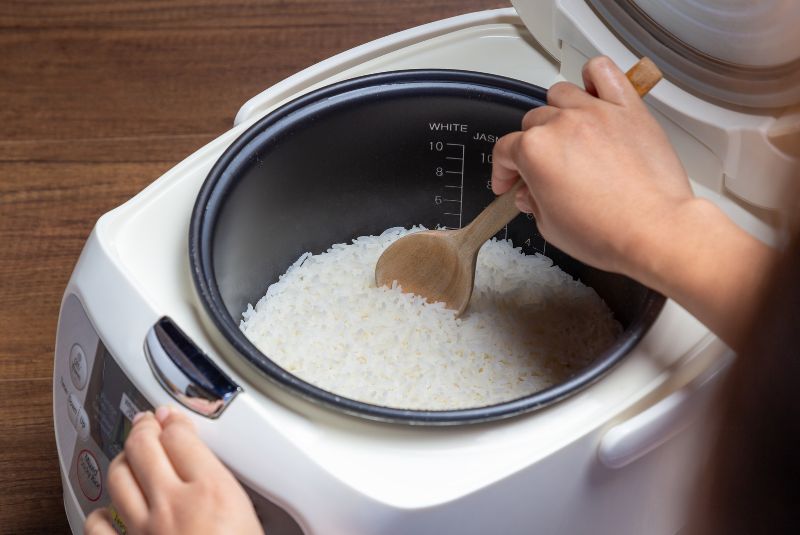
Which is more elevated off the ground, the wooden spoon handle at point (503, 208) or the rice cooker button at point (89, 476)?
the wooden spoon handle at point (503, 208)

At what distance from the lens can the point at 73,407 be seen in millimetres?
893

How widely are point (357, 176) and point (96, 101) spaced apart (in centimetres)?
68

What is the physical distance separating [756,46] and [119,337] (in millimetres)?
577

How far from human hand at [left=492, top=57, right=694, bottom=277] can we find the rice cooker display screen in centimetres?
36

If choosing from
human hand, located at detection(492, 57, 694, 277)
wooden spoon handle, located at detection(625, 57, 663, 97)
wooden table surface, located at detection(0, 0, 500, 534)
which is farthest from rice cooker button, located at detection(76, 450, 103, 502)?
wooden spoon handle, located at detection(625, 57, 663, 97)

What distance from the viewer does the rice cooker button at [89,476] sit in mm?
877

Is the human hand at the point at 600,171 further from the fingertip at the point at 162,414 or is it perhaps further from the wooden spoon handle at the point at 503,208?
the fingertip at the point at 162,414

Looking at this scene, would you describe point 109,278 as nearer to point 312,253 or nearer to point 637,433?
point 312,253

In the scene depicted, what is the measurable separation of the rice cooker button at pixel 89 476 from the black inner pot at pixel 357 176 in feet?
0.59

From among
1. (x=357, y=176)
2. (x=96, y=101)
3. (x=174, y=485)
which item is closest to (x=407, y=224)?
(x=357, y=176)

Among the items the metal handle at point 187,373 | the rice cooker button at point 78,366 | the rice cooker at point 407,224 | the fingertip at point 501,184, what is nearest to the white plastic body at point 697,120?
the rice cooker at point 407,224

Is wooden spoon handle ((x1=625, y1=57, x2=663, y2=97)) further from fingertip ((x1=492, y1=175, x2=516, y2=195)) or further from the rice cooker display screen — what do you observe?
the rice cooker display screen

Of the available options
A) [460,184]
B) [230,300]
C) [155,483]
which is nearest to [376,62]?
[460,184]

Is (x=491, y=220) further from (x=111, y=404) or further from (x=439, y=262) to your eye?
(x=111, y=404)
